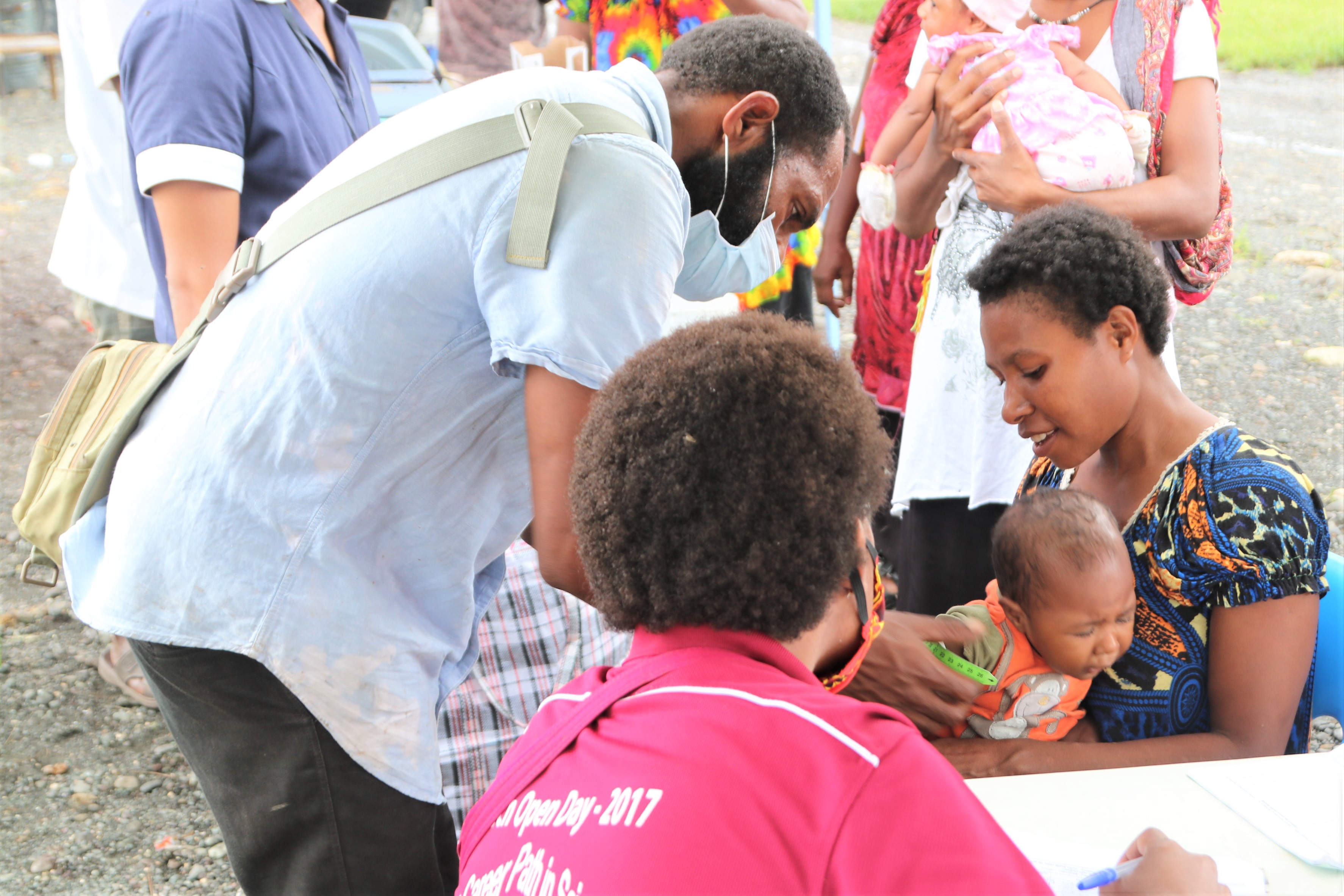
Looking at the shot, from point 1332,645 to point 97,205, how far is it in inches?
118

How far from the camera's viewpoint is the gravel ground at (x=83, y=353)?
2.65m

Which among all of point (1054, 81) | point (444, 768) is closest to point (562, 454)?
point (444, 768)

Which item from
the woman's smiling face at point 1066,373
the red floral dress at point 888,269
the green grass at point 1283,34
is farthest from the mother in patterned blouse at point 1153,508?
the green grass at point 1283,34

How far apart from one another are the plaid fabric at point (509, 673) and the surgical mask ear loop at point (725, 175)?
69 centimetres

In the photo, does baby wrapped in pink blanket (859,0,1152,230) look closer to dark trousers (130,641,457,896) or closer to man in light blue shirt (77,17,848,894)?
man in light blue shirt (77,17,848,894)

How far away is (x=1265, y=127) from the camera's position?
28.9 feet

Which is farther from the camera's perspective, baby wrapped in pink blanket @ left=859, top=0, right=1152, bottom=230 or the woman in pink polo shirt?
baby wrapped in pink blanket @ left=859, top=0, right=1152, bottom=230

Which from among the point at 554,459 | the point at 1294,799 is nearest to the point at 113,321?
the point at 554,459

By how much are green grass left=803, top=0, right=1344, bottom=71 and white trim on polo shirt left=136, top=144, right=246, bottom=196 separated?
1035cm

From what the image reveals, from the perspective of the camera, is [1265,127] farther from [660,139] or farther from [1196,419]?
[660,139]

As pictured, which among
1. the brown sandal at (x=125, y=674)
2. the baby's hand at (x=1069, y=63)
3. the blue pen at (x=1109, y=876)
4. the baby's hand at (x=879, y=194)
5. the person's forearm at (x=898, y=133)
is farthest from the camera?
the brown sandal at (x=125, y=674)

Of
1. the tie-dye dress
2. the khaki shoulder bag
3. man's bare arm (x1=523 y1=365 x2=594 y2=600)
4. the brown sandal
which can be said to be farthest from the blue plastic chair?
the brown sandal

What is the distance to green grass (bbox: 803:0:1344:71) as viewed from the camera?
10031mm

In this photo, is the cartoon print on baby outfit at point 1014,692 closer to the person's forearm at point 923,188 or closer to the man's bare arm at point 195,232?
the person's forearm at point 923,188
